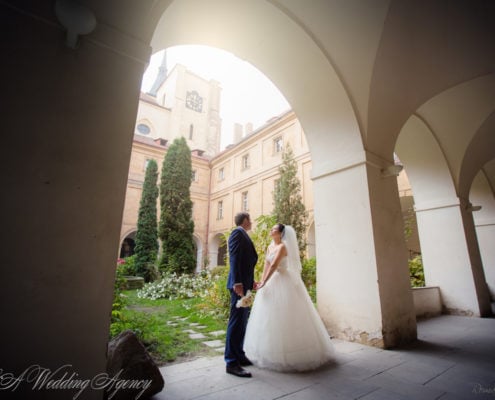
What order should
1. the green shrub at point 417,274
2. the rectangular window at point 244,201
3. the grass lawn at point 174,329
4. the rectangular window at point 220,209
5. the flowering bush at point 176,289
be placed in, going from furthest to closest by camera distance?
the rectangular window at point 220,209, the rectangular window at point 244,201, the flowering bush at point 176,289, the green shrub at point 417,274, the grass lawn at point 174,329

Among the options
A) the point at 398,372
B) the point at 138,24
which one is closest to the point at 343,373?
the point at 398,372

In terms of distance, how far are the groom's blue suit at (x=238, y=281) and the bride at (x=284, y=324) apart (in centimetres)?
19

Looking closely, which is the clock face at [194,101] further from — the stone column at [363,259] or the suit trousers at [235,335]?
the suit trousers at [235,335]

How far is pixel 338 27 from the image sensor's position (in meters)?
3.87

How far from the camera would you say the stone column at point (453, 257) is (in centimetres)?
612

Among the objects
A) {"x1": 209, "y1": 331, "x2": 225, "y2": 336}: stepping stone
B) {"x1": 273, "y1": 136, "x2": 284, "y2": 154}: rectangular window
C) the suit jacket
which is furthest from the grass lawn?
{"x1": 273, "y1": 136, "x2": 284, "y2": 154}: rectangular window

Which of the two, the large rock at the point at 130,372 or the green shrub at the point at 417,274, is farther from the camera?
the green shrub at the point at 417,274

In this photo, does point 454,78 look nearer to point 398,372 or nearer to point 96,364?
point 398,372

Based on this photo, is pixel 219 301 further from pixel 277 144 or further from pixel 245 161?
pixel 245 161

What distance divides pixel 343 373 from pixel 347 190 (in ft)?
8.39

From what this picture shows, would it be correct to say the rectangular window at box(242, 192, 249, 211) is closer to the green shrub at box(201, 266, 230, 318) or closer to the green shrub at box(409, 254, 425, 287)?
the green shrub at box(409, 254, 425, 287)

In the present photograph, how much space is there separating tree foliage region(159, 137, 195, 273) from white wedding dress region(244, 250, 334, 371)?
11709 mm

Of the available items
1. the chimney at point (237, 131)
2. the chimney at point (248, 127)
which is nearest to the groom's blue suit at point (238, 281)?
the chimney at point (237, 131)

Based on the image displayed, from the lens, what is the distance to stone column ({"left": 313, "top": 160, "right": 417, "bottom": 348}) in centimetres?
363
